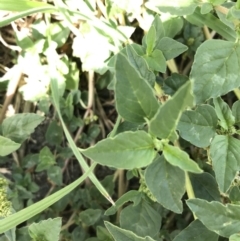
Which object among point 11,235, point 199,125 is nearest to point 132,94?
point 199,125

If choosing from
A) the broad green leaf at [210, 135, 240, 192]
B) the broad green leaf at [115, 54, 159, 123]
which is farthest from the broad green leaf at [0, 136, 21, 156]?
the broad green leaf at [210, 135, 240, 192]

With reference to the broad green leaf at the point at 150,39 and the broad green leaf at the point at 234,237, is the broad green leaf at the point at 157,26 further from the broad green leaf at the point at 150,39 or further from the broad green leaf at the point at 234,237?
the broad green leaf at the point at 234,237

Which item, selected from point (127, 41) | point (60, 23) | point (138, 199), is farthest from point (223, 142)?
point (60, 23)

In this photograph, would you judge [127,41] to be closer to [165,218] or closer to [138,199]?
[138,199]

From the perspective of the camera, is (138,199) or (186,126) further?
(138,199)

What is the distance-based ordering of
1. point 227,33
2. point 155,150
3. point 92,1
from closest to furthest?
1. point 155,150
2. point 227,33
3. point 92,1

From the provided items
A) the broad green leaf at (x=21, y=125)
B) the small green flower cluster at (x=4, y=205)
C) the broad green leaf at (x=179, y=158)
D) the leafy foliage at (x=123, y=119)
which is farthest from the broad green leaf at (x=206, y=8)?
the small green flower cluster at (x=4, y=205)

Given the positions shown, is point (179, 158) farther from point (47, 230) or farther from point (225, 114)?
point (47, 230)

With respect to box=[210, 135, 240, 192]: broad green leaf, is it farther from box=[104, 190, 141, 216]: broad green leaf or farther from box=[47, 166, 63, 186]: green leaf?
box=[47, 166, 63, 186]: green leaf
